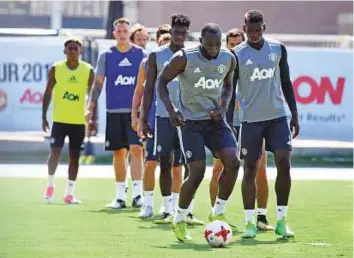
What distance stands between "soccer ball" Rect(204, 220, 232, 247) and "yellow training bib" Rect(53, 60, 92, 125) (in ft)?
16.3

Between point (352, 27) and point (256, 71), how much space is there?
2960cm

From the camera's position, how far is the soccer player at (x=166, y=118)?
38.4 feet

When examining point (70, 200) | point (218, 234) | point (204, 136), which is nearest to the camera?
point (218, 234)

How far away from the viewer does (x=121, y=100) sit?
14.4 metres

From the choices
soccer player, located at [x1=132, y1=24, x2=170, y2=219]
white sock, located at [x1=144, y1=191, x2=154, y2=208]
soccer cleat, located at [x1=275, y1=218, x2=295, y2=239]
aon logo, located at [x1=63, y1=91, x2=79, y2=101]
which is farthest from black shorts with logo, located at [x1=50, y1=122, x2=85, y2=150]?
soccer cleat, located at [x1=275, y1=218, x2=295, y2=239]

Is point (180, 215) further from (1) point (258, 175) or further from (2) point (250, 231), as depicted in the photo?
A: (1) point (258, 175)

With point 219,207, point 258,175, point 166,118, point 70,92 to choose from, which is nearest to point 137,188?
point 70,92

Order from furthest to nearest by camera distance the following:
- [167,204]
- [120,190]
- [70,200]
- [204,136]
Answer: [70,200] → [120,190] → [167,204] → [204,136]

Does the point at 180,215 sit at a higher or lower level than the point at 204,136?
lower

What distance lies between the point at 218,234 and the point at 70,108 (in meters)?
5.18

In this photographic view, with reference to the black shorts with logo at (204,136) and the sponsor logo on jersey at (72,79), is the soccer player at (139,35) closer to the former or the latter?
the sponsor logo on jersey at (72,79)

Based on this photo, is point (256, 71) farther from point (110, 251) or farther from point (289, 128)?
point (110, 251)

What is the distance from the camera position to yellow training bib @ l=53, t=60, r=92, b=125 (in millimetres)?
15047

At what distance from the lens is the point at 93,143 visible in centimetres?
2353
